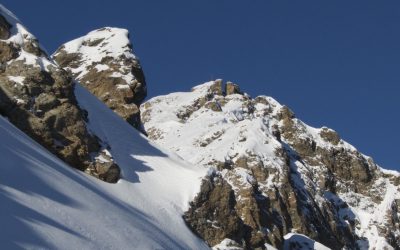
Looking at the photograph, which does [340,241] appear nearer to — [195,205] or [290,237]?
[290,237]

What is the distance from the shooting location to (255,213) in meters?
70.8

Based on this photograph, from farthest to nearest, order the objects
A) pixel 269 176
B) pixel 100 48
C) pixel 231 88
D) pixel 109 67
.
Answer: pixel 231 88, pixel 269 176, pixel 100 48, pixel 109 67

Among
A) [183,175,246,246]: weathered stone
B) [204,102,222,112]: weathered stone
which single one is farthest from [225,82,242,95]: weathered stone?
[183,175,246,246]: weathered stone

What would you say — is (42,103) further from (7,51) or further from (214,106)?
(214,106)

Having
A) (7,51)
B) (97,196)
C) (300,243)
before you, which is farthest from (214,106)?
(97,196)

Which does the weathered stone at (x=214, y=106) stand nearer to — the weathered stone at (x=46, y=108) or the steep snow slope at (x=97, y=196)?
the steep snow slope at (x=97, y=196)

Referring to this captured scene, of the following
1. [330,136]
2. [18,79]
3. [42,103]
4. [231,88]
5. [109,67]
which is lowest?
[42,103]

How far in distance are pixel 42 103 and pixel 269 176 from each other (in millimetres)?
50732

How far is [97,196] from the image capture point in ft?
120

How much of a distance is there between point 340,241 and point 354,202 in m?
26.8

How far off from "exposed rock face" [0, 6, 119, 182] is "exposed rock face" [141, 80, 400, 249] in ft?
29.1

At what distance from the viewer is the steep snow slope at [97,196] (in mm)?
26547

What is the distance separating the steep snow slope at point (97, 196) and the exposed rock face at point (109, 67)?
11.2 meters

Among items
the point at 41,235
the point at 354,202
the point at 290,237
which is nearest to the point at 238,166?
the point at 290,237
